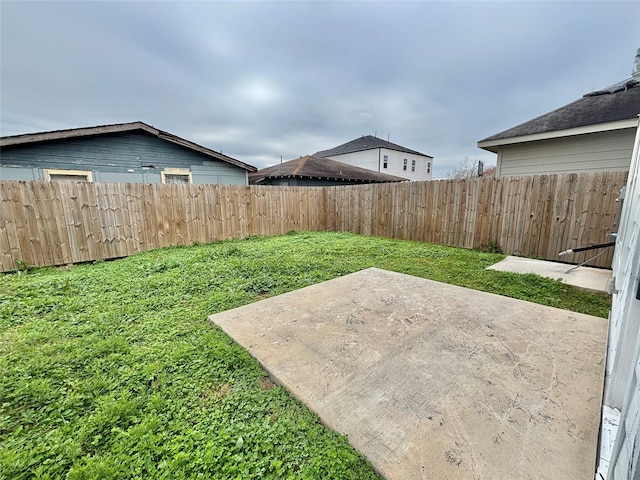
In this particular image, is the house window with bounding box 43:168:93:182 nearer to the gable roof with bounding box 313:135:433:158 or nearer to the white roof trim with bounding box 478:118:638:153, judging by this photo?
the white roof trim with bounding box 478:118:638:153

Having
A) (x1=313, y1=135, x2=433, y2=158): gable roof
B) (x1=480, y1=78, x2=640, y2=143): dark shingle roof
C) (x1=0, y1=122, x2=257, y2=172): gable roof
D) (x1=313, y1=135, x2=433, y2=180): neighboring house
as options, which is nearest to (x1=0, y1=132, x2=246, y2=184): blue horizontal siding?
(x1=0, y1=122, x2=257, y2=172): gable roof

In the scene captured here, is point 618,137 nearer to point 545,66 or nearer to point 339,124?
point 545,66

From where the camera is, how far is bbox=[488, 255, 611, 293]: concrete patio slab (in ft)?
11.6

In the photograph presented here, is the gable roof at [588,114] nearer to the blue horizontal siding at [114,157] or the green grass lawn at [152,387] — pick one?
the green grass lawn at [152,387]

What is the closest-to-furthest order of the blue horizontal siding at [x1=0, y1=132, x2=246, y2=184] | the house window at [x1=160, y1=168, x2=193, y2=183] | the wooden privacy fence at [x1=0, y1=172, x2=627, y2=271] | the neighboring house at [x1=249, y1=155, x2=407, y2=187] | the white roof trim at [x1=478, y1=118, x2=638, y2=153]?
the wooden privacy fence at [x1=0, y1=172, x2=627, y2=271]
the white roof trim at [x1=478, y1=118, x2=638, y2=153]
the blue horizontal siding at [x1=0, y1=132, x2=246, y2=184]
the house window at [x1=160, y1=168, x2=193, y2=183]
the neighboring house at [x1=249, y1=155, x2=407, y2=187]

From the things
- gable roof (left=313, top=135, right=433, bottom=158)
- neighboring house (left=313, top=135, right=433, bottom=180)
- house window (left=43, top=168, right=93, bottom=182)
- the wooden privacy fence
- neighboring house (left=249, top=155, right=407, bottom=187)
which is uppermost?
gable roof (left=313, top=135, right=433, bottom=158)

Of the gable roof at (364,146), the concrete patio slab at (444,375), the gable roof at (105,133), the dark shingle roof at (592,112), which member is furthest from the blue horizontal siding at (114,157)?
the gable roof at (364,146)

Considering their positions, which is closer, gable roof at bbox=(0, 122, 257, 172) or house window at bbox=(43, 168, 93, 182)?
gable roof at bbox=(0, 122, 257, 172)

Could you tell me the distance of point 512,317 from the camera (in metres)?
2.48

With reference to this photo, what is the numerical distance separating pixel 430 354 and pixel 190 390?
5.47 ft

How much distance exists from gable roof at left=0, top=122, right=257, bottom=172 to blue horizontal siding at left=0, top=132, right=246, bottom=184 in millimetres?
242

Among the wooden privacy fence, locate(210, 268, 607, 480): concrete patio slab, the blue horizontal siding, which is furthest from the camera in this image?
the blue horizontal siding

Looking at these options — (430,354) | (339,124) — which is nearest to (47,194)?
(430,354)

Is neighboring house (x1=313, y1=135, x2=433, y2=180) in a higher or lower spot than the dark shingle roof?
higher
